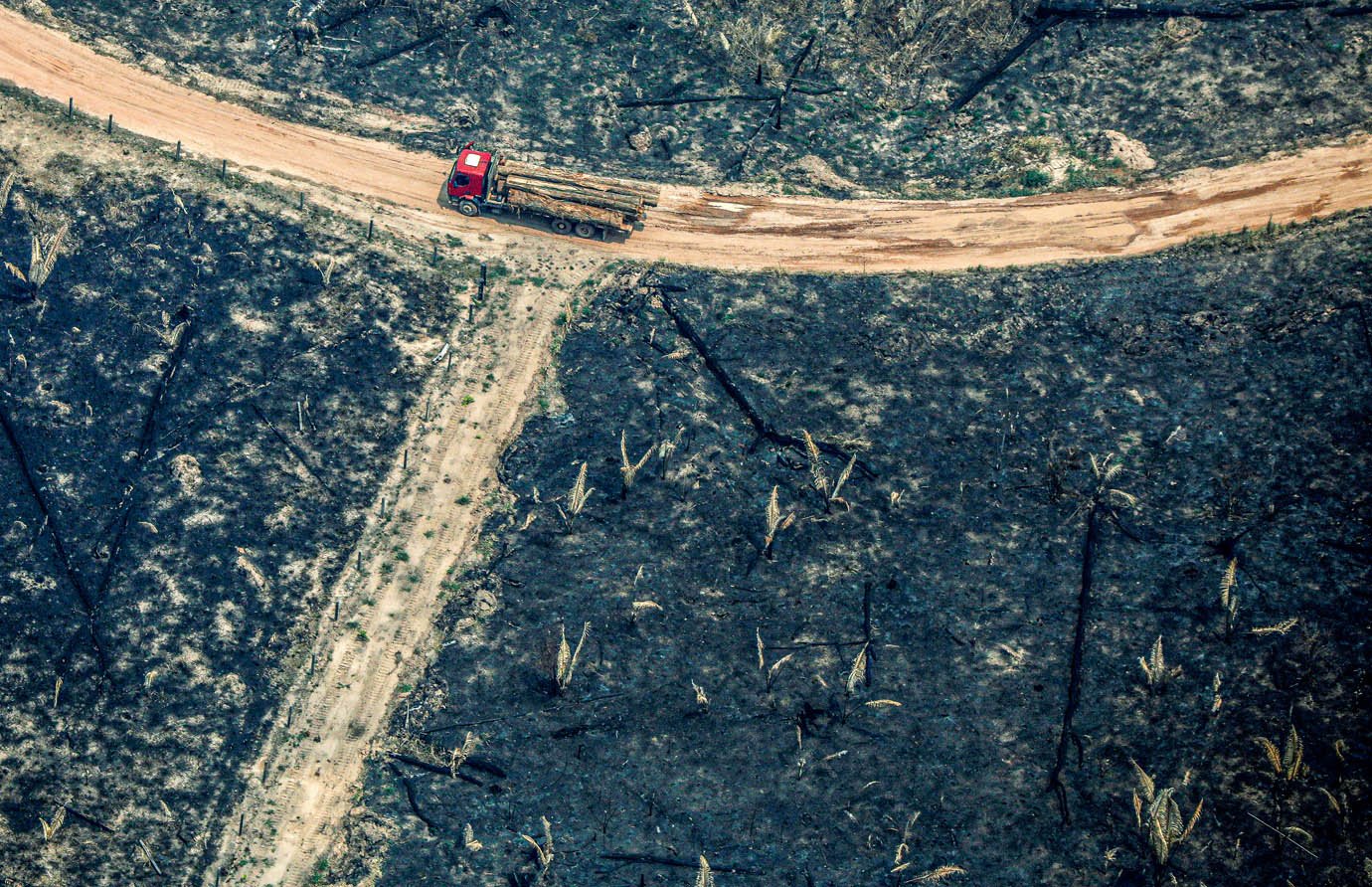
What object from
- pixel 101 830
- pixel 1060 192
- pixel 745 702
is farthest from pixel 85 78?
pixel 1060 192

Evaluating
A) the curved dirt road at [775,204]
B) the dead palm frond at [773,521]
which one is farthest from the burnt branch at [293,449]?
the dead palm frond at [773,521]

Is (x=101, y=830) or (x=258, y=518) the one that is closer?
(x=101, y=830)

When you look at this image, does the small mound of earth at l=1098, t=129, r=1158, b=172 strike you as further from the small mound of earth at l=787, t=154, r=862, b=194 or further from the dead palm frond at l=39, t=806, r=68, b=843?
the dead palm frond at l=39, t=806, r=68, b=843

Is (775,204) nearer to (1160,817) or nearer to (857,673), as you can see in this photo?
(857,673)

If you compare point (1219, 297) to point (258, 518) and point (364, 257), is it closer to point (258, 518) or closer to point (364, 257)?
point (364, 257)

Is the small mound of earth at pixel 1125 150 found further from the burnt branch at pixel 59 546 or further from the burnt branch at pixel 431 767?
the burnt branch at pixel 59 546

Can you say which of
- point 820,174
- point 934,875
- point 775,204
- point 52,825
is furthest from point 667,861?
point 820,174
